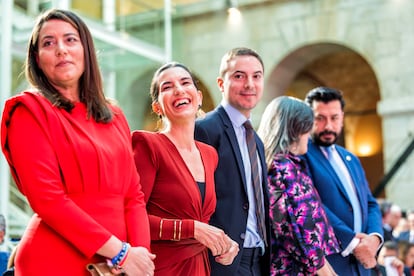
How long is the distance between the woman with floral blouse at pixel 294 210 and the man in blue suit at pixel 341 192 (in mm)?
238

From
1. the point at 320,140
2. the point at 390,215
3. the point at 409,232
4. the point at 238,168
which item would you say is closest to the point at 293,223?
the point at 238,168

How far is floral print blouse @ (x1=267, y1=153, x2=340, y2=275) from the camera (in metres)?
3.75

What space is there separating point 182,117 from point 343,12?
9.75 meters

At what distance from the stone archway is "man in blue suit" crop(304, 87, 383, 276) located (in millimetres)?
11873

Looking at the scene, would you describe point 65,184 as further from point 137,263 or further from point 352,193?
point 352,193

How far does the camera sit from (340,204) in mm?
4324

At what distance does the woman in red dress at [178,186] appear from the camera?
9.52ft

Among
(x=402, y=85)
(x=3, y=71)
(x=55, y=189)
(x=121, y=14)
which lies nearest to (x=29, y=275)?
(x=55, y=189)

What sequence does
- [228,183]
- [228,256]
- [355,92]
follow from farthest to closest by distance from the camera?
[355,92] < [228,183] < [228,256]

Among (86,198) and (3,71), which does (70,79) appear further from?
(3,71)

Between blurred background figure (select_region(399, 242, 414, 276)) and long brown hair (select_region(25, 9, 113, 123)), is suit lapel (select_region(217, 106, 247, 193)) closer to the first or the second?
long brown hair (select_region(25, 9, 113, 123))

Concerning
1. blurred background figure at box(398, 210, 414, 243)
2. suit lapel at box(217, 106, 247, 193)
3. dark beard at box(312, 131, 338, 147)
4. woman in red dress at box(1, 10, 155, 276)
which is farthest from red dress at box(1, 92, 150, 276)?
blurred background figure at box(398, 210, 414, 243)

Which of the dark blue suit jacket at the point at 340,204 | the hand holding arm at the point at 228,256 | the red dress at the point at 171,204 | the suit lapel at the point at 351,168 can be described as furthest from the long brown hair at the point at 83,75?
the suit lapel at the point at 351,168

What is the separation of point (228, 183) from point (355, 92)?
1439 centimetres
